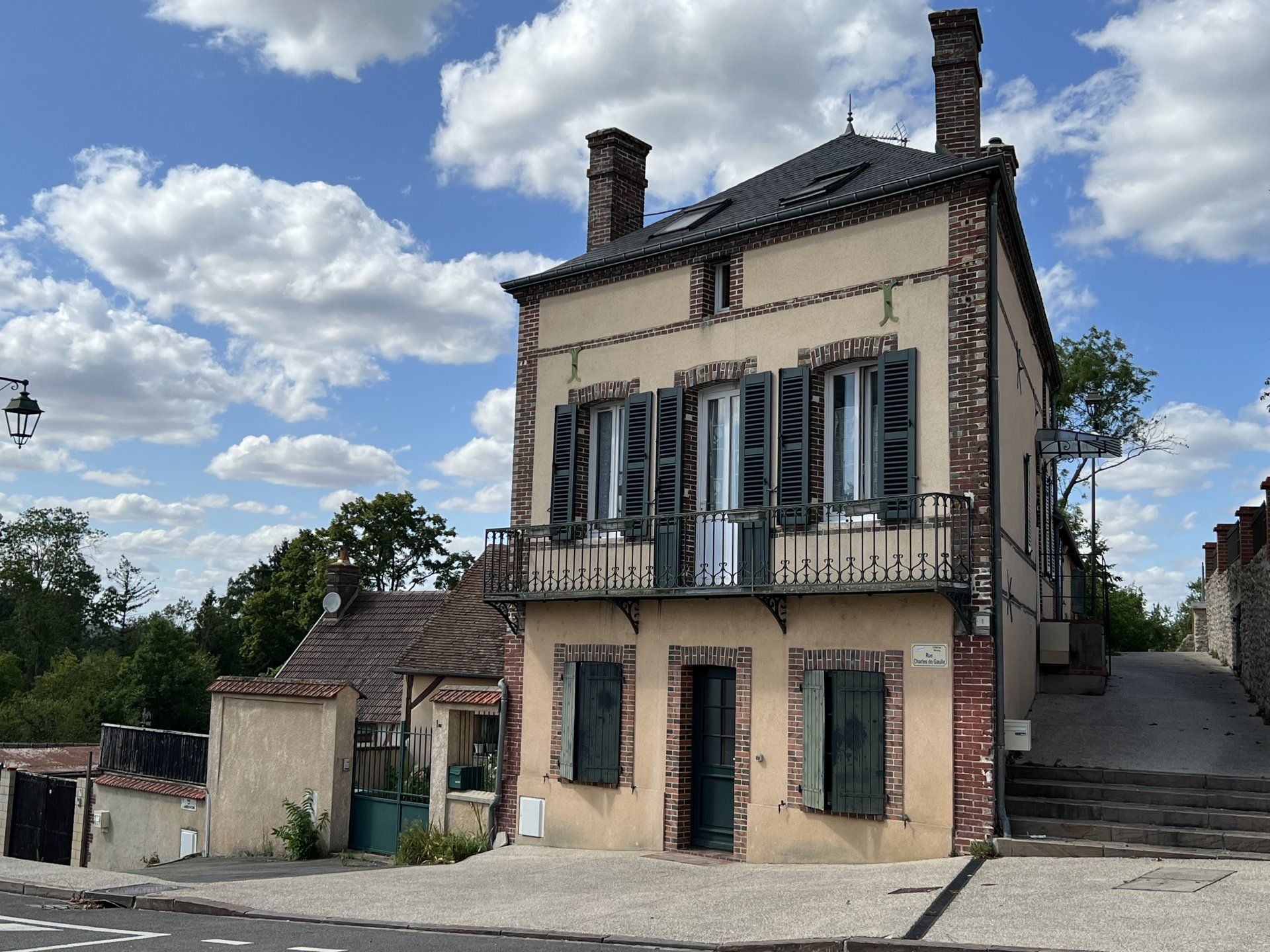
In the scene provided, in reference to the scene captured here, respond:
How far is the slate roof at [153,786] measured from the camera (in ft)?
60.4

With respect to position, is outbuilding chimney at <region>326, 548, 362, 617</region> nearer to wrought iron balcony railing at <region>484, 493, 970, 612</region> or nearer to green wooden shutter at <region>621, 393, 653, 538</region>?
wrought iron balcony railing at <region>484, 493, 970, 612</region>

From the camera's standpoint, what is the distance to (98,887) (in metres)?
12.8

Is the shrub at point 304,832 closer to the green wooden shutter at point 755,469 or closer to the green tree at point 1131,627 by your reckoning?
the green wooden shutter at point 755,469

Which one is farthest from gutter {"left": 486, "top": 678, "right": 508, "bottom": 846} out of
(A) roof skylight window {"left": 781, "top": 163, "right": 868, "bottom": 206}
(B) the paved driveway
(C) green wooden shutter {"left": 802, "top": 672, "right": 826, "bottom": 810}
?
(A) roof skylight window {"left": 781, "top": 163, "right": 868, "bottom": 206}

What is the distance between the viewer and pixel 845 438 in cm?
1289

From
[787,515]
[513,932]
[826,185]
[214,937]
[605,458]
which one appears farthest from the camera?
[605,458]

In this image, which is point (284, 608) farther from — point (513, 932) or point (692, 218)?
point (513, 932)

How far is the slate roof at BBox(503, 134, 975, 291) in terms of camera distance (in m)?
13.0

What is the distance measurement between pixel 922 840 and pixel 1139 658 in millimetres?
18011

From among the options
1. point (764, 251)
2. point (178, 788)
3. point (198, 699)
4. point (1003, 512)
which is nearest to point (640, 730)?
point (1003, 512)

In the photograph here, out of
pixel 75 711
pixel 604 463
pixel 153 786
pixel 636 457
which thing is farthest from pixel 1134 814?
pixel 75 711

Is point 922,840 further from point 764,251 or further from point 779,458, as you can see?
point 764,251

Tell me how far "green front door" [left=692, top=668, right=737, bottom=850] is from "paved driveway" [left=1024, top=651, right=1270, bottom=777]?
3348 mm

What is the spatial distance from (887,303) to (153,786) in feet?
48.7
